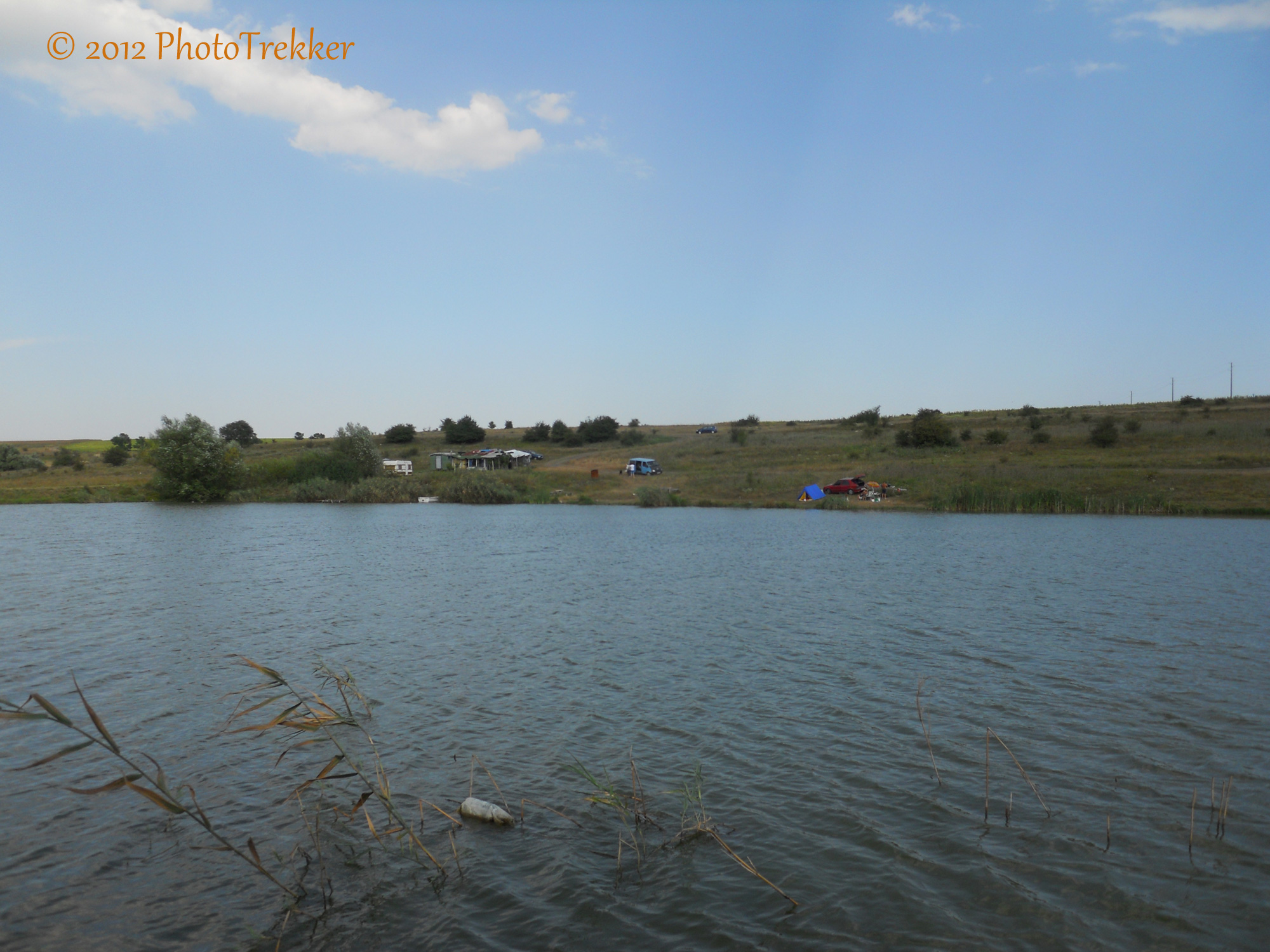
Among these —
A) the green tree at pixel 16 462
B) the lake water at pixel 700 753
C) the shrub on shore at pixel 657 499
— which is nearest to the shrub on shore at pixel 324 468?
the shrub on shore at pixel 657 499

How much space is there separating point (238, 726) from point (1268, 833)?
12168 millimetres

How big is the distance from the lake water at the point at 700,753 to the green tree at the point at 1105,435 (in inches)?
2028

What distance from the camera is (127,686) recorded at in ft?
40.3

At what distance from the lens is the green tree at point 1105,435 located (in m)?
68.8

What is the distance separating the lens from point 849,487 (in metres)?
58.1

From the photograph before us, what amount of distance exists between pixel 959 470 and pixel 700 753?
55.7 metres

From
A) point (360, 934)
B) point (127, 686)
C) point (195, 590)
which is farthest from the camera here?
point (195, 590)


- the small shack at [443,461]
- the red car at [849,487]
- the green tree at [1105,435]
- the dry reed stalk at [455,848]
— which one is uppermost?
the green tree at [1105,435]

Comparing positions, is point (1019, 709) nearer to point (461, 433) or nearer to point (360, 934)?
point (360, 934)

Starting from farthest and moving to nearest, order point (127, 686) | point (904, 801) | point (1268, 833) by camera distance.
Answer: point (127, 686)
point (904, 801)
point (1268, 833)

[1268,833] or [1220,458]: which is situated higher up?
[1220,458]

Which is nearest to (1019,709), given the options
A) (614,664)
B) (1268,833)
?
(1268,833)

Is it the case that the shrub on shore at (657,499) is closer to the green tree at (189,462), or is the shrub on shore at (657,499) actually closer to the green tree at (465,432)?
the green tree at (189,462)

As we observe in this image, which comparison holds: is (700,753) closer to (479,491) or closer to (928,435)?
(479,491)
